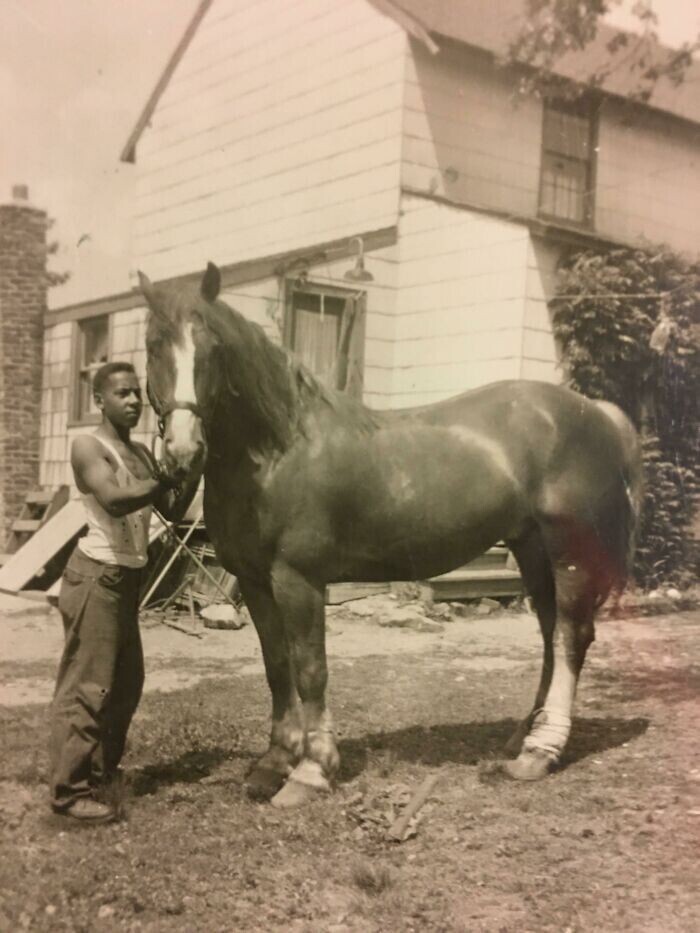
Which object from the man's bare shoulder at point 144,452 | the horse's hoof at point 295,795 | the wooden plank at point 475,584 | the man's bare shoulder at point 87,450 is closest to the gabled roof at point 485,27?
the wooden plank at point 475,584

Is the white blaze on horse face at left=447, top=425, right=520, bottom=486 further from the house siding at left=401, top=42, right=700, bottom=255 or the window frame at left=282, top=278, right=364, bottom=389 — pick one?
the window frame at left=282, top=278, right=364, bottom=389

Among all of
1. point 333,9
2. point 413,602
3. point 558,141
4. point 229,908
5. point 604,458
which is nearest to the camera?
point 229,908

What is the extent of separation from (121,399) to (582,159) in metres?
10.9

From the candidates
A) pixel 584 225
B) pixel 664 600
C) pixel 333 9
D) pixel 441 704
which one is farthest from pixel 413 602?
pixel 333 9

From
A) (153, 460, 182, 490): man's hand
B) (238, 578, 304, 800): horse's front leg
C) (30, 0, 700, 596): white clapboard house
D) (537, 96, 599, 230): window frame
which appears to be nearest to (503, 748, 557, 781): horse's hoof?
(238, 578, 304, 800): horse's front leg

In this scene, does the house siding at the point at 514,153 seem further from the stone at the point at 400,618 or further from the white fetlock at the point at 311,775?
the white fetlock at the point at 311,775

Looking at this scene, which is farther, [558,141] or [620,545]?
[558,141]

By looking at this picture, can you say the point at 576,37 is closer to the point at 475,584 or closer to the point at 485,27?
the point at 475,584

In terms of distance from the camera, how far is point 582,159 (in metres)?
13.1

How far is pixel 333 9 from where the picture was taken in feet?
39.6

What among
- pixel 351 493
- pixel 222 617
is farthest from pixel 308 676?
pixel 222 617

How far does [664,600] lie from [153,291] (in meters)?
8.50

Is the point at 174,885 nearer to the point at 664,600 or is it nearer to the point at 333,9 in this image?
the point at 664,600

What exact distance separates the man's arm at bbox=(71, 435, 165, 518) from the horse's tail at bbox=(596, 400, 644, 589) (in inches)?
103
